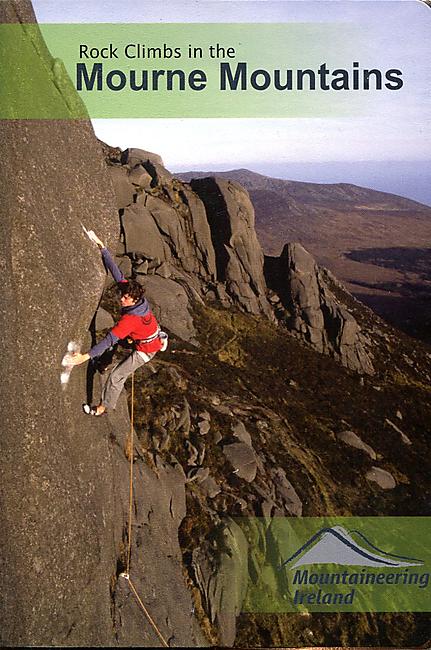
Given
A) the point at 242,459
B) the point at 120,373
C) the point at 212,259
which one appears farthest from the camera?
the point at 212,259

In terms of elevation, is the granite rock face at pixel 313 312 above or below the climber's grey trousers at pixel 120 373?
below

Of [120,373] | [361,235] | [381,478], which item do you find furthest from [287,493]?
[361,235]

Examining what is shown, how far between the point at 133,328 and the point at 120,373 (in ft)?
3.04

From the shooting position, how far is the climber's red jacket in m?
5.74

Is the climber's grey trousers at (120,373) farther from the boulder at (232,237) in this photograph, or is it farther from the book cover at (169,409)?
the boulder at (232,237)

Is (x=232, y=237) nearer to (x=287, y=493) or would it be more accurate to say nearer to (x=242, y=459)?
(x=242, y=459)

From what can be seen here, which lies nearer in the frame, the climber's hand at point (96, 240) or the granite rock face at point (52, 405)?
the granite rock face at point (52, 405)

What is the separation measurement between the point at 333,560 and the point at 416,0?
1035 centimetres

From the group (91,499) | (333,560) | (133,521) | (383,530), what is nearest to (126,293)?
(91,499)

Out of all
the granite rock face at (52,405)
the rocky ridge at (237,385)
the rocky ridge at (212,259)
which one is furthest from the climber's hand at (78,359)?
the rocky ridge at (212,259)

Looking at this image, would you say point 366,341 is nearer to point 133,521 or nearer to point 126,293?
point 133,521

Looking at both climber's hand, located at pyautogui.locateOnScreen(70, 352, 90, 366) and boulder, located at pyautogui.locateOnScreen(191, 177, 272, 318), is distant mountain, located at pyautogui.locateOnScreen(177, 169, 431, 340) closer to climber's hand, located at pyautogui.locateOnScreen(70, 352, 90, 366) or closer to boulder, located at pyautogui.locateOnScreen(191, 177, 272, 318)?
boulder, located at pyautogui.locateOnScreen(191, 177, 272, 318)

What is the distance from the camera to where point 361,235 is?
5575 centimetres

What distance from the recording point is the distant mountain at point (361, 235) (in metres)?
40.2
